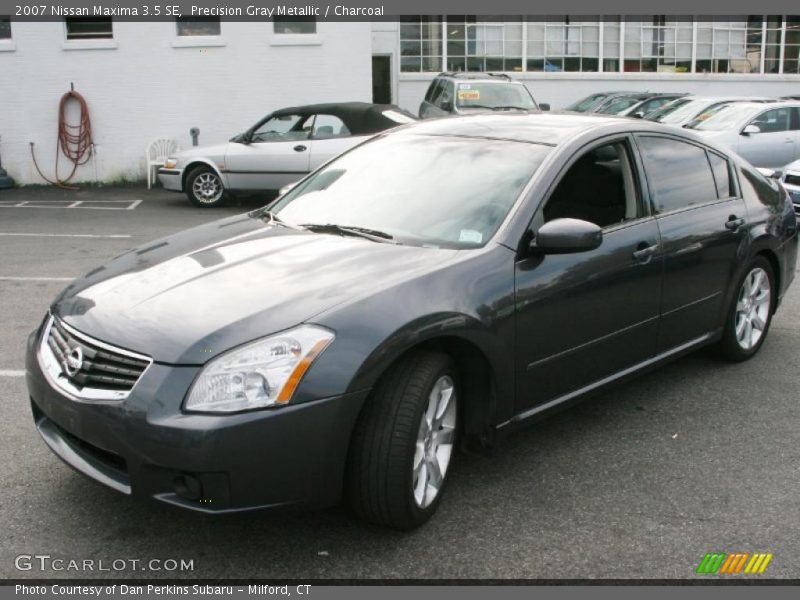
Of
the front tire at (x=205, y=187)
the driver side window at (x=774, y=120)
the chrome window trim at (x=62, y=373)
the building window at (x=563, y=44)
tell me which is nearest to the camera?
the chrome window trim at (x=62, y=373)

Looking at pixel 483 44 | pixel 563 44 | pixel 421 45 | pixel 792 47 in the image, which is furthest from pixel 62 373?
pixel 792 47

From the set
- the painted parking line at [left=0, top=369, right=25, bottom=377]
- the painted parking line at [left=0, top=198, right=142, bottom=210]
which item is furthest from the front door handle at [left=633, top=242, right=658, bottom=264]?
the painted parking line at [left=0, top=198, right=142, bottom=210]

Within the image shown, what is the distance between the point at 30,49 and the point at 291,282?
15377 millimetres

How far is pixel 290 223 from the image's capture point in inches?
178

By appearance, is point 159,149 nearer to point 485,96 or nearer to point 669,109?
point 485,96

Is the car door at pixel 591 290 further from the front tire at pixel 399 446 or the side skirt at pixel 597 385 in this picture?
the front tire at pixel 399 446

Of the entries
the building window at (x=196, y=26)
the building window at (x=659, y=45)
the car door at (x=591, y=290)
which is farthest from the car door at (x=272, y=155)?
the building window at (x=659, y=45)

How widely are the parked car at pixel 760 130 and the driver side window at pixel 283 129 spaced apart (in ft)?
20.8

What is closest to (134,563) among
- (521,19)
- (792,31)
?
(521,19)

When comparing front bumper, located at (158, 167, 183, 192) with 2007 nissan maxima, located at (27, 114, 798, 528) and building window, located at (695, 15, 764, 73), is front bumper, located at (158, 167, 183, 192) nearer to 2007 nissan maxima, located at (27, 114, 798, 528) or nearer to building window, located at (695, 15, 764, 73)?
2007 nissan maxima, located at (27, 114, 798, 528)

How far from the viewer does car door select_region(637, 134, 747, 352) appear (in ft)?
15.9

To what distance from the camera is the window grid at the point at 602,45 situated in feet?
83.1

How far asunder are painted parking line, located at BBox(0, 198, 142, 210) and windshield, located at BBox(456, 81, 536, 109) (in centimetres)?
602

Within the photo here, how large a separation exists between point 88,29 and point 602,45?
47.9ft
